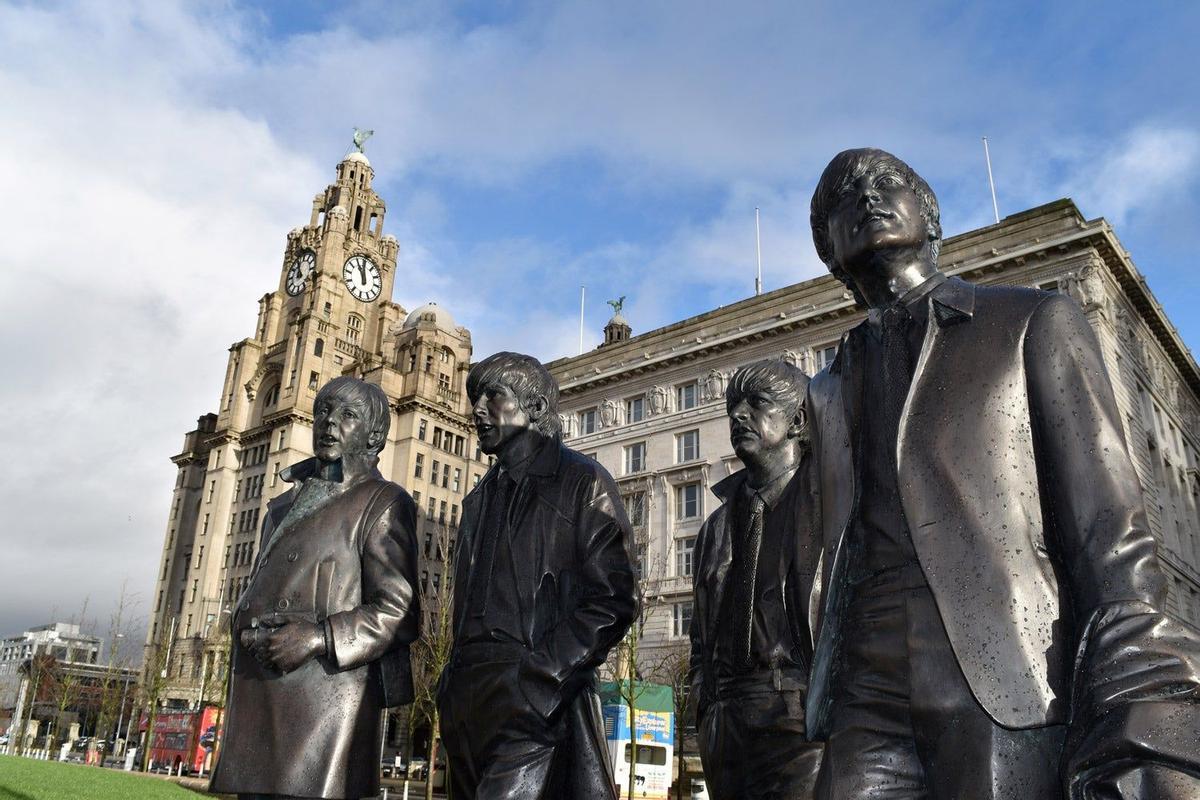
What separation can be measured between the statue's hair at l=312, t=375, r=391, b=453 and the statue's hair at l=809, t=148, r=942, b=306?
288cm

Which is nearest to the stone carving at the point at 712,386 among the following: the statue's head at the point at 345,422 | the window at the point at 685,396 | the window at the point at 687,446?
the window at the point at 685,396

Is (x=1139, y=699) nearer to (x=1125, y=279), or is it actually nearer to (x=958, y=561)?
(x=958, y=561)

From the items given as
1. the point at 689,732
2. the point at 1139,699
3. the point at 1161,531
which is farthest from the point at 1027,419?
the point at 689,732

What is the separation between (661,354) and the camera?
42.4 m

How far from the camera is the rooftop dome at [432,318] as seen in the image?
83.7m

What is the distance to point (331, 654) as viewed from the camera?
4438mm

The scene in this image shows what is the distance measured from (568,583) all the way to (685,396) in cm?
3758

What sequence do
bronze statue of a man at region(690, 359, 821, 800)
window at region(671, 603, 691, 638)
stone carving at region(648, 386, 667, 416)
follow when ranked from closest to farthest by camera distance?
bronze statue of a man at region(690, 359, 821, 800)
window at region(671, 603, 691, 638)
stone carving at region(648, 386, 667, 416)

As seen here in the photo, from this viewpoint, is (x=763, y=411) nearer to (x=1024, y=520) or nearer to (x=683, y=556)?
(x=1024, y=520)

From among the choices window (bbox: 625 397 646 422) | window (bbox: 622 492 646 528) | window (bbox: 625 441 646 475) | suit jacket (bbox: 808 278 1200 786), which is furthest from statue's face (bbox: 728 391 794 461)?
window (bbox: 625 397 646 422)

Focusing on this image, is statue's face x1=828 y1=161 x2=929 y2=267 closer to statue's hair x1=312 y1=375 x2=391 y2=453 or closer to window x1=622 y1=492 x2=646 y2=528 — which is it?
statue's hair x1=312 y1=375 x2=391 y2=453

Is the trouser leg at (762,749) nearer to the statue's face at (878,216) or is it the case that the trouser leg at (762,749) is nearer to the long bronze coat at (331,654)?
the long bronze coat at (331,654)

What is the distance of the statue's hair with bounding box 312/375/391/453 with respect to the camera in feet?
17.1

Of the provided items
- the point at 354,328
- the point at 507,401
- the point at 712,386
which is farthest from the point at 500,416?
the point at 354,328
